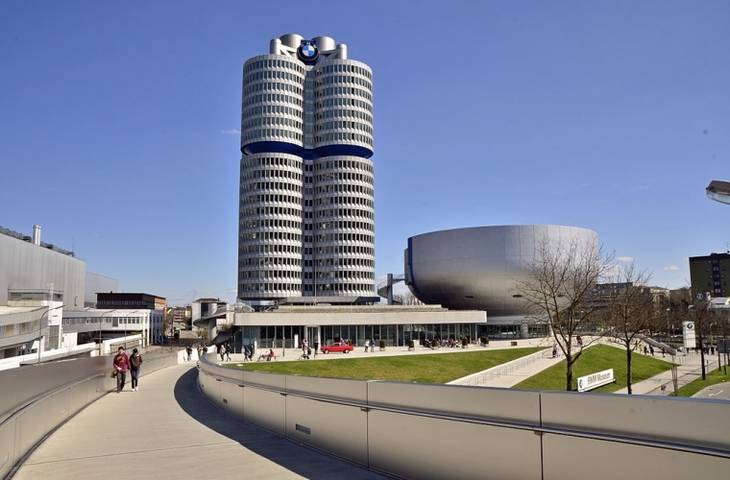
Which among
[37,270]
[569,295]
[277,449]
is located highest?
[37,270]

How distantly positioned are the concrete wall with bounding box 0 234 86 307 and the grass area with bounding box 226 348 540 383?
76323 millimetres

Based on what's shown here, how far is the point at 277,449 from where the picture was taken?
10.7m

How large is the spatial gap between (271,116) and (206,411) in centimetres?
14238

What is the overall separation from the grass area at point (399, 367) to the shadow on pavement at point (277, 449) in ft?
106

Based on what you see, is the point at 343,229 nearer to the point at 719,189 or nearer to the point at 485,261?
the point at 485,261

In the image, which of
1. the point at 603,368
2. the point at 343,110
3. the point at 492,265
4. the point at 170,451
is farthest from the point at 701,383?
the point at 343,110

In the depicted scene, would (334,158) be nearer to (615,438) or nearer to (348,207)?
(348,207)

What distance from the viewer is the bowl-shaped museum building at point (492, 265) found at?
121 m

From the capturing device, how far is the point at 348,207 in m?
156

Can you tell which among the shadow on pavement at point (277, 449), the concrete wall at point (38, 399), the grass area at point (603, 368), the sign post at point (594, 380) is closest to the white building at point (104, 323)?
the grass area at point (603, 368)

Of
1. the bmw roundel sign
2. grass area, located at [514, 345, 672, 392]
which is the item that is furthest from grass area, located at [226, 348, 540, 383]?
the bmw roundel sign

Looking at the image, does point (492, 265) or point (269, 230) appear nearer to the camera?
point (492, 265)

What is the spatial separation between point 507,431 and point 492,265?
384ft

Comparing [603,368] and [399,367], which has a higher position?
[399,367]
